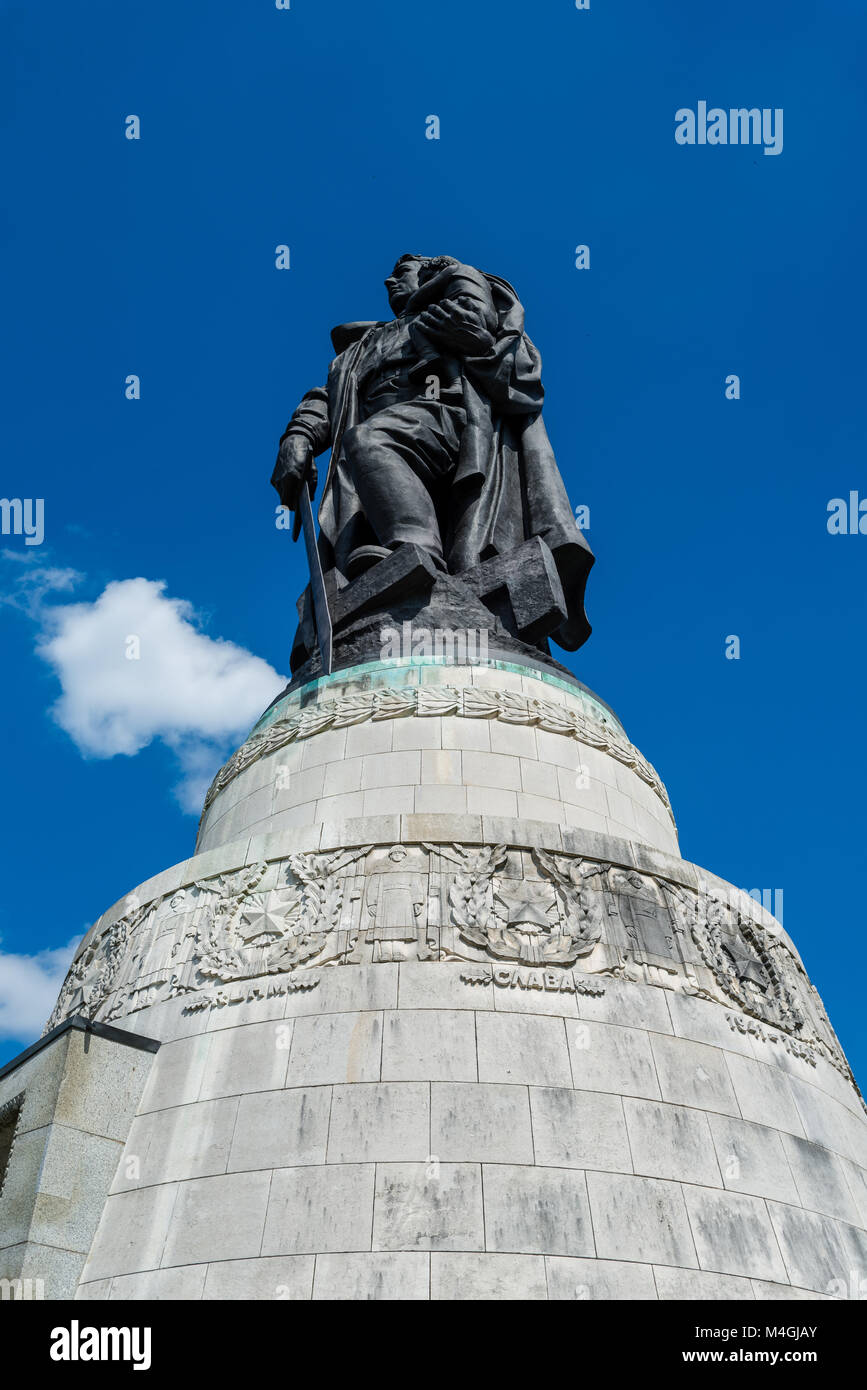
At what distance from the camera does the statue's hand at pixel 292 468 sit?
601 inches

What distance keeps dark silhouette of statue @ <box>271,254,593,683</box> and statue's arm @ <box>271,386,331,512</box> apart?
28 millimetres

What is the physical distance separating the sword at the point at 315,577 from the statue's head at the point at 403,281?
4.53 m

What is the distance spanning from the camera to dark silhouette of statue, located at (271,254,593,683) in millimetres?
12523

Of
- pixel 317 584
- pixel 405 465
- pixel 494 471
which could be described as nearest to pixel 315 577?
pixel 317 584

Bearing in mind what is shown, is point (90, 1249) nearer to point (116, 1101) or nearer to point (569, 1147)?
point (116, 1101)

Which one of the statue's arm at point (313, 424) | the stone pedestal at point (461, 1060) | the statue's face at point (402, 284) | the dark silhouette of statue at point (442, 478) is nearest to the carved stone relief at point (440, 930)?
the stone pedestal at point (461, 1060)

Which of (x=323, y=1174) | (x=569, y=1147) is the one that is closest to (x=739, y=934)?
(x=569, y=1147)

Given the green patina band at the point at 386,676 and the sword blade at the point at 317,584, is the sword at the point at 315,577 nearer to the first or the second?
the sword blade at the point at 317,584

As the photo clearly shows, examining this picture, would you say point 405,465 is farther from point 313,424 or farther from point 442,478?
point 313,424

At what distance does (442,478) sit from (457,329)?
96.5 inches

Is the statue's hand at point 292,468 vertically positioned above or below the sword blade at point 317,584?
above

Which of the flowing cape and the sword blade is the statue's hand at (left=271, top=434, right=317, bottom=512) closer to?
the sword blade

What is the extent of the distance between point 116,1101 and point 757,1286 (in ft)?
14.3

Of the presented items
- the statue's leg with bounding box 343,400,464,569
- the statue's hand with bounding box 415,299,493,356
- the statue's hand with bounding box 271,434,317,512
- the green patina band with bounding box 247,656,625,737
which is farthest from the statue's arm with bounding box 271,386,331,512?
the green patina band with bounding box 247,656,625,737
